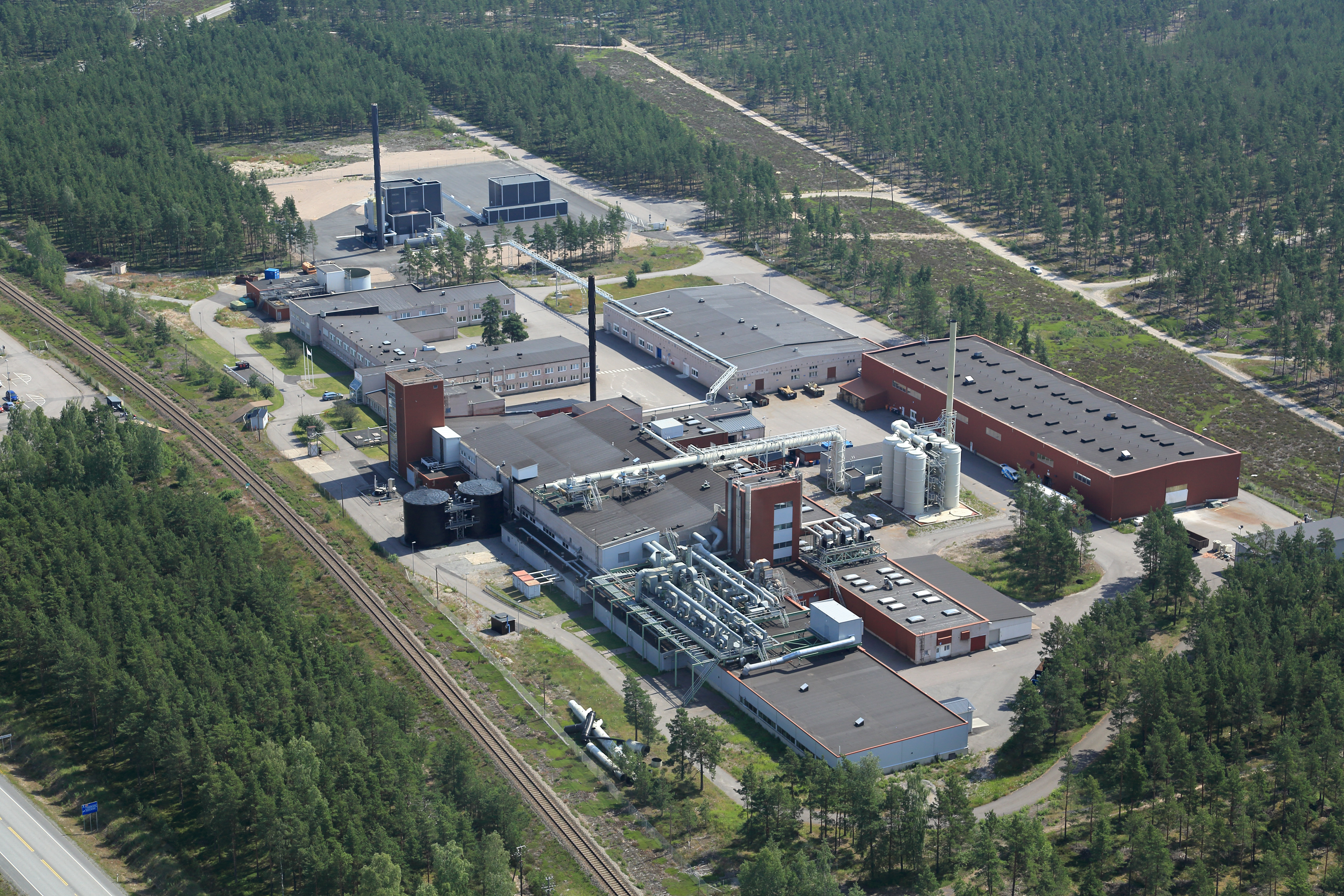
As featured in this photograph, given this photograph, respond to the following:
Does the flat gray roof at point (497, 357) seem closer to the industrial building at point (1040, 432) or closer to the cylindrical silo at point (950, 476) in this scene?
the industrial building at point (1040, 432)

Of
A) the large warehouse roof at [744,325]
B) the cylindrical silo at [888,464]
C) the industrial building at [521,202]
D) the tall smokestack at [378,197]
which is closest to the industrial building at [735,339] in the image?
the large warehouse roof at [744,325]

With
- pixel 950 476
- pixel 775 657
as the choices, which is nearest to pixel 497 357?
pixel 950 476

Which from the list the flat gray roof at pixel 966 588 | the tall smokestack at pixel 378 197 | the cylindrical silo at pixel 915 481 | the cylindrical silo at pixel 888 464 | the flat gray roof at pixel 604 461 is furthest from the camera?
the tall smokestack at pixel 378 197

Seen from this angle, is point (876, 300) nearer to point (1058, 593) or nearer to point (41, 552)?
point (1058, 593)

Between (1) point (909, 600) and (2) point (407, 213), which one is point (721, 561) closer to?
(1) point (909, 600)

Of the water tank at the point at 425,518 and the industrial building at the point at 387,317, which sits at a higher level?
the industrial building at the point at 387,317

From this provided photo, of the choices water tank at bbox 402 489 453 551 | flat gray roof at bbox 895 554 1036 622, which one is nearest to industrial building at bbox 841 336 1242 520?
flat gray roof at bbox 895 554 1036 622

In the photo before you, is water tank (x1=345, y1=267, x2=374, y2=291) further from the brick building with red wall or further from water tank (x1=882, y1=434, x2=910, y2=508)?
water tank (x1=882, y1=434, x2=910, y2=508)
